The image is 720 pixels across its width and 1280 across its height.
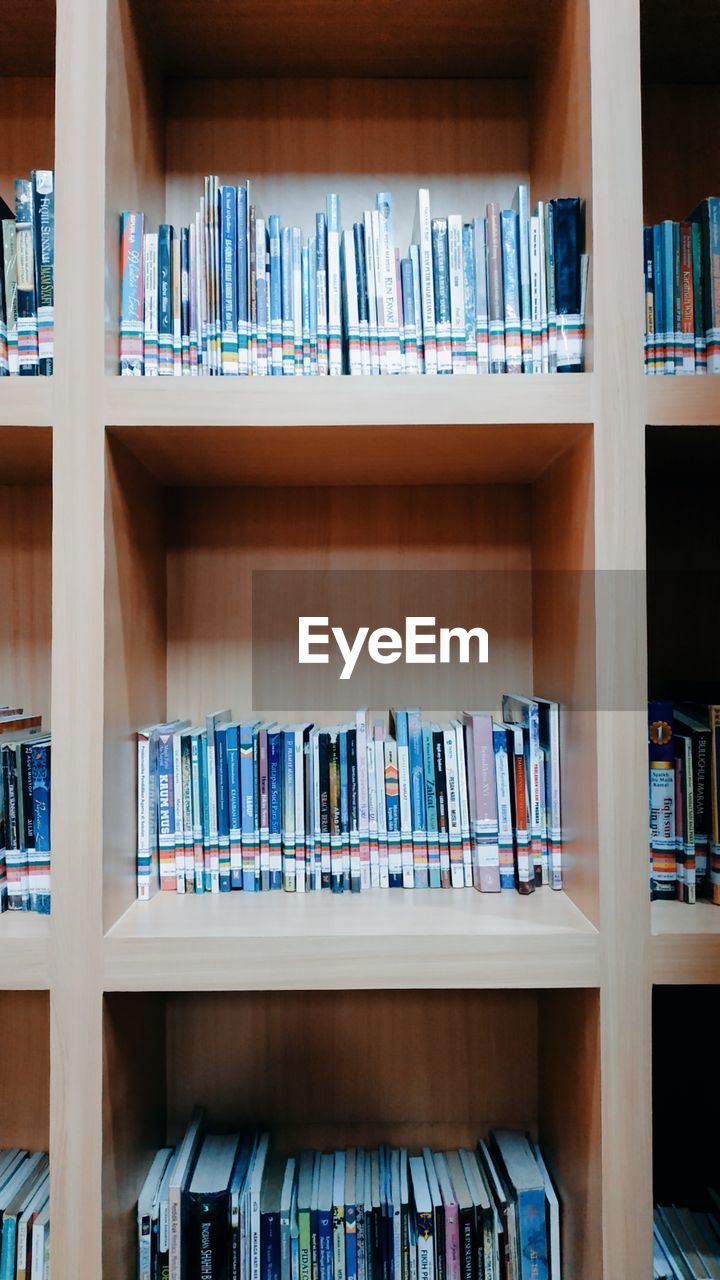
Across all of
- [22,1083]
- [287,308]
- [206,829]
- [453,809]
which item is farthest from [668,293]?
[22,1083]

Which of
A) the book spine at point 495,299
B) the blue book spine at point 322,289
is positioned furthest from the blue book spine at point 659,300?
the blue book spine at point 322,289

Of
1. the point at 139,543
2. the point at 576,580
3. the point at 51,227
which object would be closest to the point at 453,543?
the point at 576,580

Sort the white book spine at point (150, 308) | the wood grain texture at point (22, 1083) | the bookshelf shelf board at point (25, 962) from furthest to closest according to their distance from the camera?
the wood grain texture at point (22, 1083), the white book spine at point (150, 308), the bookshelf shelf board at point (25, 962)

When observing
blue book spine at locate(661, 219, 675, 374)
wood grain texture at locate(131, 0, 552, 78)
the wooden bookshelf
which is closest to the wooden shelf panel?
the wooden bookshelf

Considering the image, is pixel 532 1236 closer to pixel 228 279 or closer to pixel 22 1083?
pixel 22 1083

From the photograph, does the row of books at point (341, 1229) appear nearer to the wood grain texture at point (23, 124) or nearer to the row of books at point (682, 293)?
the row of books at point (682, 293)

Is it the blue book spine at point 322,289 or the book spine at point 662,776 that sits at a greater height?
the blue book spine at point 322,289

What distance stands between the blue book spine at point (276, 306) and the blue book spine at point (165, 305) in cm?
15

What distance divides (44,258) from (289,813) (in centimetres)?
87

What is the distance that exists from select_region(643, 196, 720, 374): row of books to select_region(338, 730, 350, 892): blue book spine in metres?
0.71

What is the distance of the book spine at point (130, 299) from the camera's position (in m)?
1.08

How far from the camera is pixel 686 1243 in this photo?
3.85 feet

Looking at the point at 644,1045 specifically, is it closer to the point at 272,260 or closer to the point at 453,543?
the point at 453,543

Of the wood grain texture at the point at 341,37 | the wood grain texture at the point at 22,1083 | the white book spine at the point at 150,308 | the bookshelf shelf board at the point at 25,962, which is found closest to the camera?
the bookshelf shelf board at the point at 25,962
